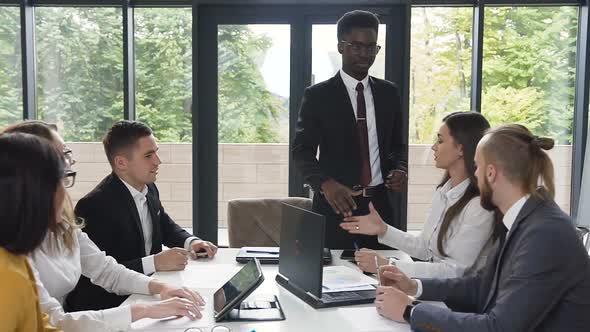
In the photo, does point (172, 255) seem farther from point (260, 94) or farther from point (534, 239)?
point (260, 94)

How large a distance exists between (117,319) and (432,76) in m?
3.34

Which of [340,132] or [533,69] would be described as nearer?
[340,132]

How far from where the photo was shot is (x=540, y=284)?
4.35 feet

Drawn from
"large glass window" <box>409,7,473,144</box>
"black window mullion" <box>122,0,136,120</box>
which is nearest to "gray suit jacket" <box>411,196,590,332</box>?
"large glass window" <box>409,7,473,144</box>

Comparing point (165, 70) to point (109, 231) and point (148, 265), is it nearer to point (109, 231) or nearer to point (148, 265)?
point (109, 231)

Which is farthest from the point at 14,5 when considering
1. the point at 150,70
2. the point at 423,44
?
the point at 423,44

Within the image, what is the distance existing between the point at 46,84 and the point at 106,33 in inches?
25.6

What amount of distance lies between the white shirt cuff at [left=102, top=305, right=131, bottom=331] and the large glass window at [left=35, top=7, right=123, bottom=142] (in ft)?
10.0

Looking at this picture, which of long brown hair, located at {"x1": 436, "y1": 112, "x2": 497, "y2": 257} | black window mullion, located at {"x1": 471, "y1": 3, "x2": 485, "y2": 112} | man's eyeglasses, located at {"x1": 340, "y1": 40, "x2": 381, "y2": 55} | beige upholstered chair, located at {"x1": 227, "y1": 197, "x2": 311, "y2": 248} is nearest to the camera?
long brown hair, located at {"x1": 436, "y1": 112, "x2": 497, "y2": 257}

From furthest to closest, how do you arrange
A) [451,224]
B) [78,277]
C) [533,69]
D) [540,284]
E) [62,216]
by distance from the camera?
[533,69] → [451,224] → [78,277] → [62,216] → [540,284]

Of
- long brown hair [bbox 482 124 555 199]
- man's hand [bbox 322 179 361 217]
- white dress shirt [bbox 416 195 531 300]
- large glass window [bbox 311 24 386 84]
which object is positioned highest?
large glass window [bbox 311 24 386 84]

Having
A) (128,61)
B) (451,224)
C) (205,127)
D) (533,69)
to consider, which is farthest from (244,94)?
(451,224)

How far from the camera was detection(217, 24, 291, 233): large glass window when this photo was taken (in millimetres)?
4215

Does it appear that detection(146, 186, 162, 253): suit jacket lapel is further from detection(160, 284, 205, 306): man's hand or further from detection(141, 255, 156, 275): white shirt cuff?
detection(160, 284, 205, 306): man's hand
